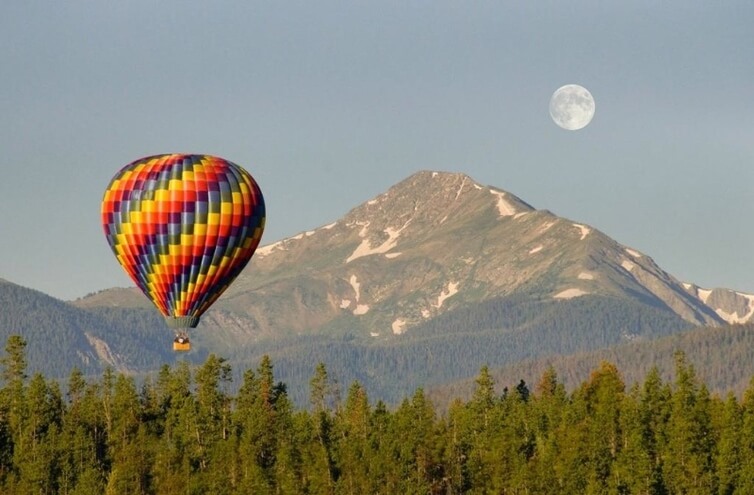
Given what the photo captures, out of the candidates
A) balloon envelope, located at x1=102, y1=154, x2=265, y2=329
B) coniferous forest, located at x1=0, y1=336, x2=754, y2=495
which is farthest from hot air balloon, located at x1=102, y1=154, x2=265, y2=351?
coniferous forest, located at x1=0, y1=336, x2=754, y2=495

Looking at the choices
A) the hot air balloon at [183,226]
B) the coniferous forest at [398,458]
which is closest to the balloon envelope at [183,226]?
the hot air balloon at [183,226]

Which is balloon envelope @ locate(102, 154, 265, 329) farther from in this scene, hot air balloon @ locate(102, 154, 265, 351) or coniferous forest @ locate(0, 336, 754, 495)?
coniferous forest @ locate(0, 336, 754, 495)

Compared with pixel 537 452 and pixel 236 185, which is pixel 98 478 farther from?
pixel 537 452

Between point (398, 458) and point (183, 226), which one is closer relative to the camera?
point (183, 226)

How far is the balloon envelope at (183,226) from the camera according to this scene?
170 metres

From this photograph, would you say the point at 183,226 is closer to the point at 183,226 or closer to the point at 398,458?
the point at 183,226

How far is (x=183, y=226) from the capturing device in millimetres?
170875

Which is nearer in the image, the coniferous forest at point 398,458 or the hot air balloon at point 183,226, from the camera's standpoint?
the hot air balloon at point 183,226

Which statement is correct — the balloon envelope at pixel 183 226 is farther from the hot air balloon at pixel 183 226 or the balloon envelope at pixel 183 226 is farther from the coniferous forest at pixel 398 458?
the coniferous forest at pixel 398 458

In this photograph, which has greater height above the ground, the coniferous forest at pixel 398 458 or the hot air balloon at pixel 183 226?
the hot air balloon at pixel 183 226

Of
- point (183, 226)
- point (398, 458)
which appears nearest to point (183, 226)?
point (183, 226)

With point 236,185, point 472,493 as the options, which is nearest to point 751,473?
point 472,493

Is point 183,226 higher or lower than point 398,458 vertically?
higher

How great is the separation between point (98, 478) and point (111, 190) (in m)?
30.4
